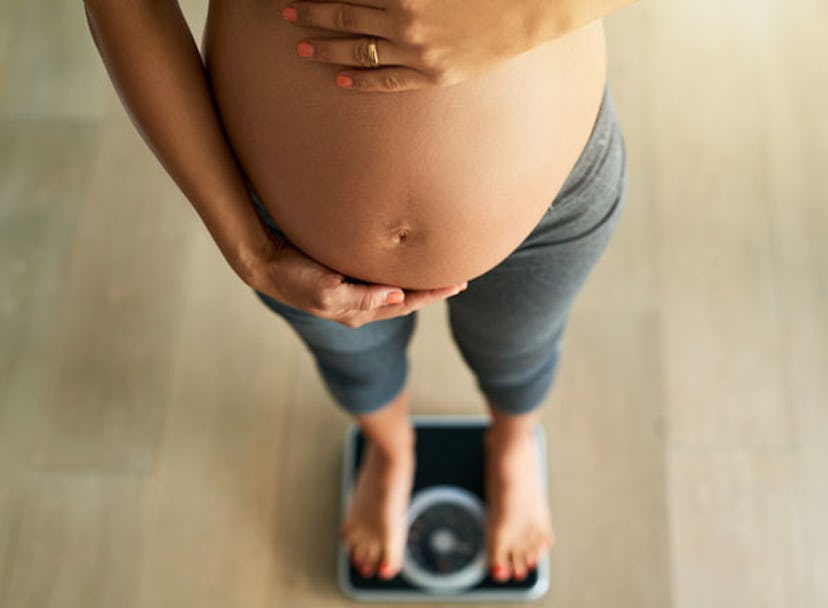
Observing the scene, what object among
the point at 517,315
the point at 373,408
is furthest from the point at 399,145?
the point at 373,408

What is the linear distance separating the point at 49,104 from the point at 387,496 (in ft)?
3.17

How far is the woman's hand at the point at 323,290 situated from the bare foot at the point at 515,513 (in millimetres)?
521

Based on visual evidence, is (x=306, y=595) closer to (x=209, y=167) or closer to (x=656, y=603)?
(x=656, y=603)

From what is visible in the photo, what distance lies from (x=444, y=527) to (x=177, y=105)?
78cm

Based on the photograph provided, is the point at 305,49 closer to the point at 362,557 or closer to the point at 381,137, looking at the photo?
the point at 381,137

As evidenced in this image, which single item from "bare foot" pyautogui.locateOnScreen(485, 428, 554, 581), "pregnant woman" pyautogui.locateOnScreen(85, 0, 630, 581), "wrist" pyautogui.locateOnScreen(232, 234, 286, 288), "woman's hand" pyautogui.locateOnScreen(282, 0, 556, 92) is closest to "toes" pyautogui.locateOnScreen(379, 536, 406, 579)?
"bare foot" pyautogui.locateOnScreen(485, 428, 554, 581)

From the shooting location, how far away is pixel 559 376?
1.29m

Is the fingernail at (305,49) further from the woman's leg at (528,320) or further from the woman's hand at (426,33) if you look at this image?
the woman's leg at (528,320)

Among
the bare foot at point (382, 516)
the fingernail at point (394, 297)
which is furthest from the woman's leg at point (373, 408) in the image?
the fingernail at point (394, 297)

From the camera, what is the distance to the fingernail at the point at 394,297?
24.9 inches

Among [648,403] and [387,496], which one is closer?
[387,496]

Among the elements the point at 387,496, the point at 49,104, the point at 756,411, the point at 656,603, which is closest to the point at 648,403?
the point at 756,411

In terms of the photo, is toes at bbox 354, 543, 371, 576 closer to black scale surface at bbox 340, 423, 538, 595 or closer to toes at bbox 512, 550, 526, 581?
black scale surface at bbox 340, 423, 538, 595

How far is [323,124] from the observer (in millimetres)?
543
